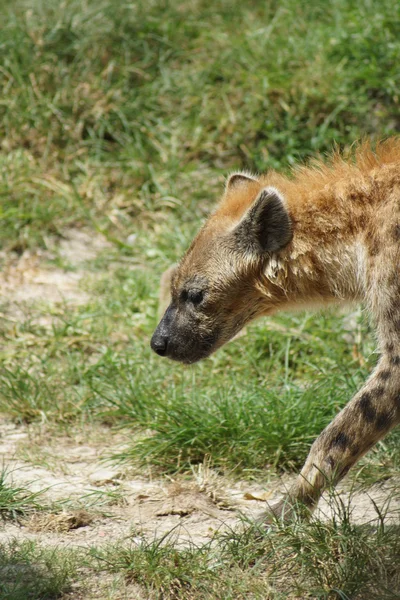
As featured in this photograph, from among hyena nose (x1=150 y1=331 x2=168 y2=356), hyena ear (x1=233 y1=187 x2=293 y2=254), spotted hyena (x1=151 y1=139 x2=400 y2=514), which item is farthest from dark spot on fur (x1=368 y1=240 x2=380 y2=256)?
hyena nose (x1=150 y1=331 x2=168 y2=356)

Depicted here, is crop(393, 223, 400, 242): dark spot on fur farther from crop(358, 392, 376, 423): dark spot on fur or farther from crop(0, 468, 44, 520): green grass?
crop(0, 468, 44, 520): green grass

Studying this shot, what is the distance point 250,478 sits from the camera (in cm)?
483

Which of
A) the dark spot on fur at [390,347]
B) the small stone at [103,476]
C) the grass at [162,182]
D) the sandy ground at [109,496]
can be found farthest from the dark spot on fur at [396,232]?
the small stone at [103,476]

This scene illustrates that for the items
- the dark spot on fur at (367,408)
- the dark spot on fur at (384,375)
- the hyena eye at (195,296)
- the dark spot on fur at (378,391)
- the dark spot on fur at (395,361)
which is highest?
the dark spot on fur at (395,361)

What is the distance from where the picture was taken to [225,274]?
4625mm

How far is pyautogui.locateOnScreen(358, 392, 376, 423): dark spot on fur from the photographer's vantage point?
3.92 m

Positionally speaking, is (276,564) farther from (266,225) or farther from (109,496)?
(266,225)

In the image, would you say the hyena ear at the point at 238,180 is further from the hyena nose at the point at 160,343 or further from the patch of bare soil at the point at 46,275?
the patch of bare soil at the point at 46,275

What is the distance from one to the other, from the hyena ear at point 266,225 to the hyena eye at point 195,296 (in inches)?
13.7

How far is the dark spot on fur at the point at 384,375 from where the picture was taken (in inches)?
155

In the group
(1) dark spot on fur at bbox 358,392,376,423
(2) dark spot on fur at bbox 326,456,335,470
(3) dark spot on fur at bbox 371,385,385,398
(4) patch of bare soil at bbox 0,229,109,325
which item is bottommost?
(4) patch of bare soil at bbox 0,229,109,325

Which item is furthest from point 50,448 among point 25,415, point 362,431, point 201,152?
point 201,152

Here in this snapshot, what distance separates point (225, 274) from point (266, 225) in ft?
1.18

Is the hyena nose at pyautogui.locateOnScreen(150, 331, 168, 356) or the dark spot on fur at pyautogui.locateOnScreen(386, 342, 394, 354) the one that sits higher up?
the dark spot on fur at pyautogui.locateOnScreen(386, 342, 394, 354)
